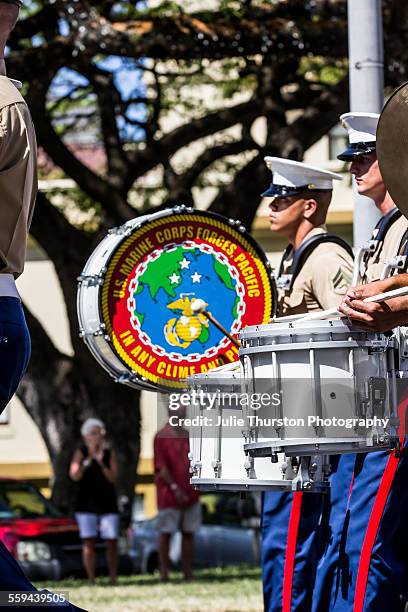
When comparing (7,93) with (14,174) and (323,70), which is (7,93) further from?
(323,70)

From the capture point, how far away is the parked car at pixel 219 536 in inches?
807

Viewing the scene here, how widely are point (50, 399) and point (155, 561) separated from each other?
254cm

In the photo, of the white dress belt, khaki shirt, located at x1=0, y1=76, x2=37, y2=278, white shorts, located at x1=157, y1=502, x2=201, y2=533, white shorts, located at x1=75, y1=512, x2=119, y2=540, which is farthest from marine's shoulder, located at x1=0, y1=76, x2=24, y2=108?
white shorts, located at x1=157, y1=502, x2=201, y2=533

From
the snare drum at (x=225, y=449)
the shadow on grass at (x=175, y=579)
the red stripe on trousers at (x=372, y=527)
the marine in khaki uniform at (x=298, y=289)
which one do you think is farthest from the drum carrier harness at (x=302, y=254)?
the shadow on grass at (x=175, y=579)

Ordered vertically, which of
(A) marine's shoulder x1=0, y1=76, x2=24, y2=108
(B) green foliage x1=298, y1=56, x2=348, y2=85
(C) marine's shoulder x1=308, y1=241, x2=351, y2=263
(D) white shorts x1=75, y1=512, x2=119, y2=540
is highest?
(B) green foliage x1=298, y1=56, x2=348, y2=85

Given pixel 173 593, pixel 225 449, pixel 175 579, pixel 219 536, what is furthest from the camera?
pixel 219 536

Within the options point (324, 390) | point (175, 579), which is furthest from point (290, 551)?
point (175, 579)

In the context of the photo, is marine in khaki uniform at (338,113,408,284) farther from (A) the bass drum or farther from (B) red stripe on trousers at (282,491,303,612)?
(B) red stripe on trousers at (282,491,303,612)

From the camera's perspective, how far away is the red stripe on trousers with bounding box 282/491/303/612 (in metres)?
7.11

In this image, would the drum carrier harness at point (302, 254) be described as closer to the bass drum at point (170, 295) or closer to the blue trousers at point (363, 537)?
the bass drum at point (170, 295)

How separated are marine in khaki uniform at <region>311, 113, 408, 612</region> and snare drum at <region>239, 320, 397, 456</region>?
571 millimetres

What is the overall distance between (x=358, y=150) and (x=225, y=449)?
1598 mm

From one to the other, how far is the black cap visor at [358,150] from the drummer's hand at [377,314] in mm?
1488

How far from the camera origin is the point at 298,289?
742 centimetres
